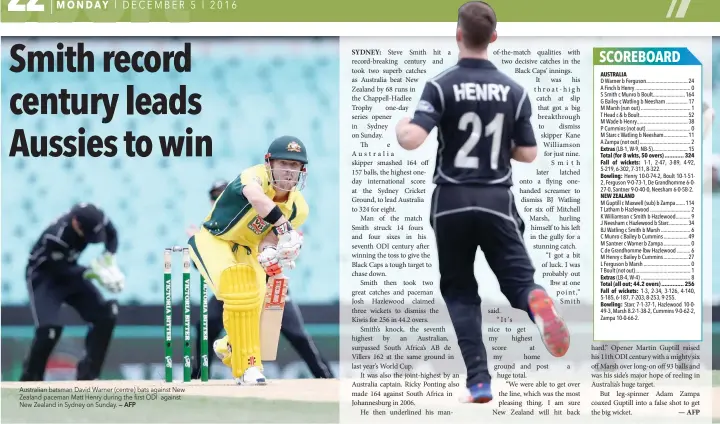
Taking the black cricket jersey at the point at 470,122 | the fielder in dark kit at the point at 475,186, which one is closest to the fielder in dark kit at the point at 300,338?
the fielder in dark kit at the point at 475,186

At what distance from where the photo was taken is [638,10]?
8.74 meters

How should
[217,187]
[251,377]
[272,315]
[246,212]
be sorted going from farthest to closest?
1. [217,187]
2. [272,315]
3. [251,377]
4. [246,212]

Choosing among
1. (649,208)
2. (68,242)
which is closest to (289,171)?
(68,242)

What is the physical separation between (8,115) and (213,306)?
1.88 meters

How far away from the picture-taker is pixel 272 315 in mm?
8961

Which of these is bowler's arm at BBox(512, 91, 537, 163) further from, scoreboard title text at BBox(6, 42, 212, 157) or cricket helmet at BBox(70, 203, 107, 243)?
cricket helmet at BBox(70, 203, 107, 243)

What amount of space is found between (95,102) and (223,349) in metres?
1.85

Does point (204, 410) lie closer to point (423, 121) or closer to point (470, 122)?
point (423, 121)

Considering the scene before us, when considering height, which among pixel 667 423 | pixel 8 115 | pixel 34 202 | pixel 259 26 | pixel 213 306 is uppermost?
pixel 259 26

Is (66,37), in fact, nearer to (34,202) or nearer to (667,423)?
(34,202)

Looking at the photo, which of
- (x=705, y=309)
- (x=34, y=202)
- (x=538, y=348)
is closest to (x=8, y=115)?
(x=34, y=202)

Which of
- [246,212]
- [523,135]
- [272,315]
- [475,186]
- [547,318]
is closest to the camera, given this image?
[547,318]

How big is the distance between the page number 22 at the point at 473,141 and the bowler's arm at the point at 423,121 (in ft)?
0.56

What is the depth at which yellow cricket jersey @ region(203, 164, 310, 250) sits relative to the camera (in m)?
A: 8.65
